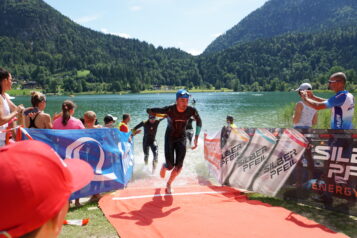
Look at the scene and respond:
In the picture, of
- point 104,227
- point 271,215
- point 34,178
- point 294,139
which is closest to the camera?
point 34,178

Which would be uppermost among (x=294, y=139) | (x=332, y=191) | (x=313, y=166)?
(x=294, y=139)

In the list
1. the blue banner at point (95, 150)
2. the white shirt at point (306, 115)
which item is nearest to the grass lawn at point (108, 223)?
the blue banner at point (95, 150)

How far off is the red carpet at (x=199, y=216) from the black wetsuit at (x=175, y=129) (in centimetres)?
74

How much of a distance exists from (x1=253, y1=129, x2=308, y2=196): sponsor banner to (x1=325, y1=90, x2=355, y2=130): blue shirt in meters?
0.93

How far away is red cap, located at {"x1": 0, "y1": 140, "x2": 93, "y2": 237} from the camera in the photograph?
1.10 meters

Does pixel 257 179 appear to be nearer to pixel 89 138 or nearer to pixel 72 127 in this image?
pixel 89 138

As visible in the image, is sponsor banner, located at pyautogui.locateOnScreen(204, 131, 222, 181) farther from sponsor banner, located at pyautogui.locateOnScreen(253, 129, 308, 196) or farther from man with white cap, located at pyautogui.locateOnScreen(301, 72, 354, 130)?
man with white cap, located at pyautogui.locateOnScreen(301, 72, 354, 130)

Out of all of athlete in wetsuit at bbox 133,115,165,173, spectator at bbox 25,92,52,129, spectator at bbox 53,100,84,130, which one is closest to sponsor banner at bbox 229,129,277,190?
athlete in wetsuit at bbox 133,115,165,173

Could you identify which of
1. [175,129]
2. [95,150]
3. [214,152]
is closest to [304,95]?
[214,152]

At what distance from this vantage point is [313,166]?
5.11 metres

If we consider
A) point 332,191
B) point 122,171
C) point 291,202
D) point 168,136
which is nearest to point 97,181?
point 122,171

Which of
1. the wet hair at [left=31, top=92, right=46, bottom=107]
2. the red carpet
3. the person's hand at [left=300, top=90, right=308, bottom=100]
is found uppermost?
the person's hand at [left=300, top=90, right=308, bottom=100]

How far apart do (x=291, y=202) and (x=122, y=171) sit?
3647 mm

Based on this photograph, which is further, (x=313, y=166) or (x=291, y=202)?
(x=291, y=202)
